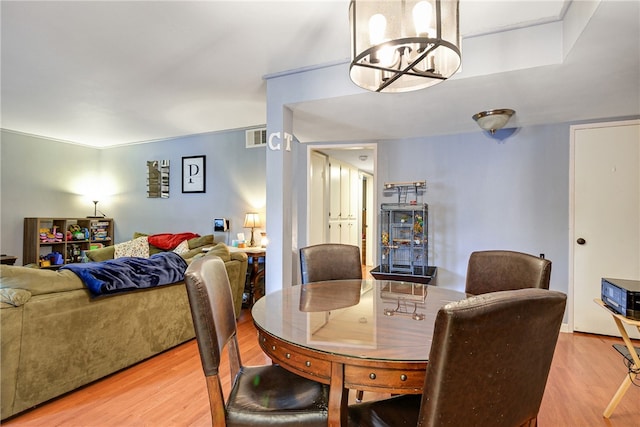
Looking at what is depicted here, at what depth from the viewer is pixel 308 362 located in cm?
105

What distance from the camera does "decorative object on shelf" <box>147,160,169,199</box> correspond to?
17.0ft

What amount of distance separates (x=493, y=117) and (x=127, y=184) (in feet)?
18.4

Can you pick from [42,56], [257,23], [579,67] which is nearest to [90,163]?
[42,56]

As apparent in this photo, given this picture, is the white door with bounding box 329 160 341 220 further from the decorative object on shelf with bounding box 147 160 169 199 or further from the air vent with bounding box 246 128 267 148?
the decorative object on shelf with bounding box 147 160 169 199

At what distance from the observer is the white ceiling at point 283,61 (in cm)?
185

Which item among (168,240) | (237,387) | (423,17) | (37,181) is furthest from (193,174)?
(423,17)

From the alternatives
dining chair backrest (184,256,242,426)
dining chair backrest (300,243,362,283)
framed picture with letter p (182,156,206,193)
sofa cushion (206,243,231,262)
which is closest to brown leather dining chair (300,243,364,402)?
dining chair backrest (300,243,362,283)

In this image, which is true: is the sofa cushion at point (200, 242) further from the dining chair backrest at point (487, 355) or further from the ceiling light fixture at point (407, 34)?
the dining chair backrest at point (487, 355)

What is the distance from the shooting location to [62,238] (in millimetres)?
5078

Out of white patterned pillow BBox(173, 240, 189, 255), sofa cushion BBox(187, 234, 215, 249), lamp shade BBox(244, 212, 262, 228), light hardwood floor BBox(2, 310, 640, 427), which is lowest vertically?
light hardwood floor BBox(2, 310, 640, 427)

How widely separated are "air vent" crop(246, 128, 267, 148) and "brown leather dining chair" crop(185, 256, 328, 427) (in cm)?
335

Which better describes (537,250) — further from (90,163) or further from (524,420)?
(90,163)

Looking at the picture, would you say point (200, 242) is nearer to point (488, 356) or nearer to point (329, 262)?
point (329, 262)

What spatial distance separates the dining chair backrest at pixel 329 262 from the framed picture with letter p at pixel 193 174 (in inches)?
126
